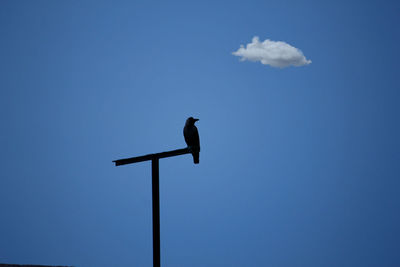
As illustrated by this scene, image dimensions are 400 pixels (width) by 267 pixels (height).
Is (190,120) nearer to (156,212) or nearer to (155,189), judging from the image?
(155,189)

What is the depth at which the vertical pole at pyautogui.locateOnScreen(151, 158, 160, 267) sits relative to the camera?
4.78m

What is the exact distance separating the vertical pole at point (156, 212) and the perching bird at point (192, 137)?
1.97ft

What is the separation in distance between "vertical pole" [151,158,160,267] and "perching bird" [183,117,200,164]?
60 centimetres

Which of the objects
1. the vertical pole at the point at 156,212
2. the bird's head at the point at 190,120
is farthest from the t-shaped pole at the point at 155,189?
the bird's head at the point at 190,120

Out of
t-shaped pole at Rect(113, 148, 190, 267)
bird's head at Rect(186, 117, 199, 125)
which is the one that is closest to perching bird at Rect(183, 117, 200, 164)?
bird's head at Rect(186, 117, 199, 125)

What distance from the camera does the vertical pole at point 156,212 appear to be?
478 cm

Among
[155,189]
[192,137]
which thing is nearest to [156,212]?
[155,189]

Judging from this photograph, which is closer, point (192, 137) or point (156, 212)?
point (156, 212)

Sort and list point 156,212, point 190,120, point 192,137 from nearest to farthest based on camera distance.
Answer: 1. point 156,212
2. point 192,137
3. point 190,120

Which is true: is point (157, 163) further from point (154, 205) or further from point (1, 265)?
point (1, 265)

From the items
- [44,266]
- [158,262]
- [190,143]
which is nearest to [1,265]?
[44,266]

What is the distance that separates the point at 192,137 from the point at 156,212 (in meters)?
1.16

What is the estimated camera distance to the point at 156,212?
482 centimetres

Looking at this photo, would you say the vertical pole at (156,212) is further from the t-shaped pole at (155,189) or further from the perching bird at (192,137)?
→ the perching bird at (192,137)
